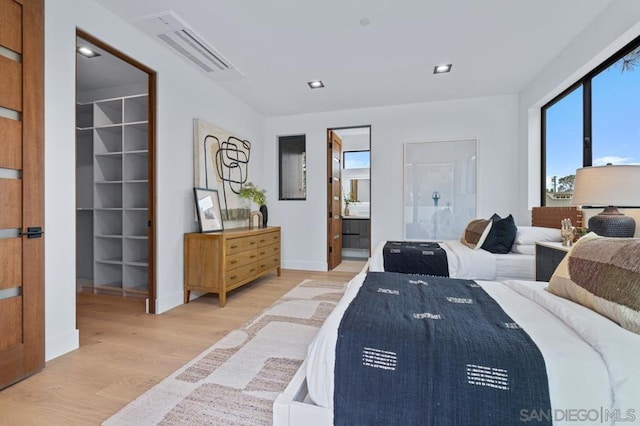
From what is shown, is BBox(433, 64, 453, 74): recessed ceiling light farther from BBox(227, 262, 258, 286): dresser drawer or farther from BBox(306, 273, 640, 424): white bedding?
BBox(227, 262, 258, 286): dresser drawer

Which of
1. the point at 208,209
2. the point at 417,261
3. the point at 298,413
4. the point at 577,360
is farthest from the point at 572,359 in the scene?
the point at 208,209

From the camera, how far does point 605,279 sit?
4.01ft

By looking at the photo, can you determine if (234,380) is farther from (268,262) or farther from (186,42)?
(186,42)

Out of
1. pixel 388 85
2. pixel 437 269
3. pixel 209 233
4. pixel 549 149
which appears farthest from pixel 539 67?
pixel 209 233

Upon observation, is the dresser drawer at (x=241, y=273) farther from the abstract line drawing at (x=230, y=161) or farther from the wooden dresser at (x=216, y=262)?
the abstract line drawing at (x=230, y=161)

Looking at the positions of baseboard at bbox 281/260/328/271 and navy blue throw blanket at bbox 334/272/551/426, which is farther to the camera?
baseboard at bbox 281/260/328/271

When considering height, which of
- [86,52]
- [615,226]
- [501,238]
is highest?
[86,52]

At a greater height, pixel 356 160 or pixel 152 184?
pixel 356 160

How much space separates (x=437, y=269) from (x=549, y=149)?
8.05 feet

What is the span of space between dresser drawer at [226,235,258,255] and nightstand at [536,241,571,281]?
3.05 meters

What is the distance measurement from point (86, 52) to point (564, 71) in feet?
16.4

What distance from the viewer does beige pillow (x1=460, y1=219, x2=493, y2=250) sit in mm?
3148

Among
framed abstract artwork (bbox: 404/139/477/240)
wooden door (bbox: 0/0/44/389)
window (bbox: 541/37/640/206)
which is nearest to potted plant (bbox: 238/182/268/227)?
framed abstract artwork (bbox: 404/139/477/240)

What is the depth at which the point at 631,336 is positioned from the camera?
3.26 feet
